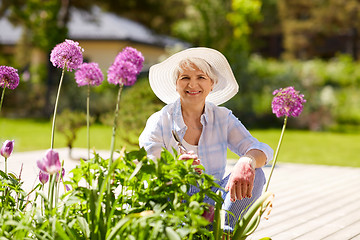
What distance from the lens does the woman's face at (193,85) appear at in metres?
2.43

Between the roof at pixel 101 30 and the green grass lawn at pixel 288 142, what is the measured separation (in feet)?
19.6

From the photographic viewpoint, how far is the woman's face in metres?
2.43

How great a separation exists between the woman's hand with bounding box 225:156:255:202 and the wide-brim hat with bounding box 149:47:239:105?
2.29 ft

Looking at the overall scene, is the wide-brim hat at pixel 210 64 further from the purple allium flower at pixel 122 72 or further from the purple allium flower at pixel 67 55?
the purple allium flower at pixel 122 72

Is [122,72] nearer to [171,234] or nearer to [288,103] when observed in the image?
[171,234]

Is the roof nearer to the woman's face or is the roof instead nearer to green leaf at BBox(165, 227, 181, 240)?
the woman's face

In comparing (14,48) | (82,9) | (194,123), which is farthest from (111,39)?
(194,123)

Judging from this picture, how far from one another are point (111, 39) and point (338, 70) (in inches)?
360

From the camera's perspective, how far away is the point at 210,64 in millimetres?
2545

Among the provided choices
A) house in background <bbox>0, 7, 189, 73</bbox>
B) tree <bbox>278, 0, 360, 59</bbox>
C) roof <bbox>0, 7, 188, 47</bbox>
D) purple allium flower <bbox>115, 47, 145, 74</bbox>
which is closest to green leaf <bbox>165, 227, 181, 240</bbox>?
purple allium flower <bbox>115, 47, 145, 74</bbox>

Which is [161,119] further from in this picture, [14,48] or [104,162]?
[14,48]

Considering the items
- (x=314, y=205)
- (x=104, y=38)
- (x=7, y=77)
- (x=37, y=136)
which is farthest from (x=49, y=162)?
(x=104, y=38)

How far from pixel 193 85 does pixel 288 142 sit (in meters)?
8.78

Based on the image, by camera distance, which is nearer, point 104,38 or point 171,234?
point 171,234
